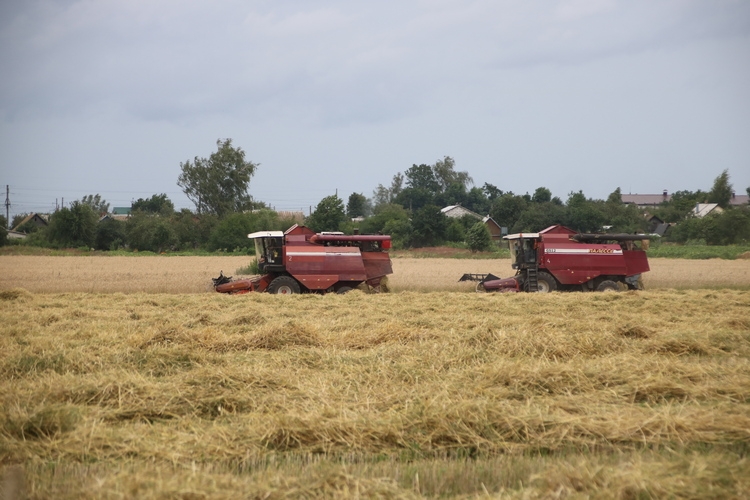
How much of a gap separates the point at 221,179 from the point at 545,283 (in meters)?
49.0

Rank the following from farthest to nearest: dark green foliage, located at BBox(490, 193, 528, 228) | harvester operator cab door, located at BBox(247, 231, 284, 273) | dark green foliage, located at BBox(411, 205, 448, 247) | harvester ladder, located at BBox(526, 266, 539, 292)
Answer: dark green foliage, located at BBox(490, 193, 528, 228)
dark green foliage, located at BBox(411, 205, 448, 247)
harvester ladder, located at BBox(526, 266, 539, 292)
harvester operator cab door, located at BBox(247, 231, 284, 273)

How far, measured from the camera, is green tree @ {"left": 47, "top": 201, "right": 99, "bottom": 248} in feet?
171

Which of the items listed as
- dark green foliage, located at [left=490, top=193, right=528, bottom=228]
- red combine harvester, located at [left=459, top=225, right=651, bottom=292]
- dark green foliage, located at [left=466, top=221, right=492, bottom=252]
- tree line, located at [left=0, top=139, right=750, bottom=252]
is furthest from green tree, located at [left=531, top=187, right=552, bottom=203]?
red combine harvester, located at [left=459, top=225, right=651, bottom=292]

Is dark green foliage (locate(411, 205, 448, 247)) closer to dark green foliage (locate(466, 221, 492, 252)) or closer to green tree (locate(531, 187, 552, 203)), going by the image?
dark green foliage (locate(466, 221, 492, 252))

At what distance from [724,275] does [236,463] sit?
26.5 m

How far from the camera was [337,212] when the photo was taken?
42.7 m

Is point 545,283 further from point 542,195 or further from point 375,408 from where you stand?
point 542,195

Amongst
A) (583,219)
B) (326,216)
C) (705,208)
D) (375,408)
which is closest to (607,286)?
(375,408)

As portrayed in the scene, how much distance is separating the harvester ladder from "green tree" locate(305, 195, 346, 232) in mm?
22016

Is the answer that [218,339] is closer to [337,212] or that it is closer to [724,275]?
[724,275]

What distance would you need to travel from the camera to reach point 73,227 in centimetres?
5184

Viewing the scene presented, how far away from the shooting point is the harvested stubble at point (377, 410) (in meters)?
4.59

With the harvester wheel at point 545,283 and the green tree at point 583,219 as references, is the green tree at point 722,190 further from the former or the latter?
the harvester wheel at point 545,283

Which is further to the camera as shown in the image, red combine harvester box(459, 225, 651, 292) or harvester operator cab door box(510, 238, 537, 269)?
harvester operator cab door box(510, 238, 537, 269)
